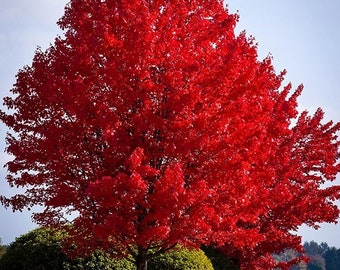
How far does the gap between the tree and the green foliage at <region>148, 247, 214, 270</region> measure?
3204 millimetres

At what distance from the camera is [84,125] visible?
11.1 metres

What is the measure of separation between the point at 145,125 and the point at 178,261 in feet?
22.1

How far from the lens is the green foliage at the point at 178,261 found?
15.3 metres

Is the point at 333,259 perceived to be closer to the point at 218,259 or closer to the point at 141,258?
the point at 218,259

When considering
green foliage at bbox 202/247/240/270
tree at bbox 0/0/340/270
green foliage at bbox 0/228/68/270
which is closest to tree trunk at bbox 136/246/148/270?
tree at bbox 0/0/340/270

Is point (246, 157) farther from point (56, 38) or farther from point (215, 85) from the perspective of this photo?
point (56, 38)

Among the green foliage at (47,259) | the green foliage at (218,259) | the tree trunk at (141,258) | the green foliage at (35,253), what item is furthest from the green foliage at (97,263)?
the green foliage at (218,259)

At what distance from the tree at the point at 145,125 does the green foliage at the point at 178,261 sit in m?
3.20

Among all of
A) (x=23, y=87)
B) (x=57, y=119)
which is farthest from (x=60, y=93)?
(x=23, y=87)

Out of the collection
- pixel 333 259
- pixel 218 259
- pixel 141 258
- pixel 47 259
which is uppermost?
pixel 333 259

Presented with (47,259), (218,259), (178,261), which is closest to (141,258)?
(178,261)

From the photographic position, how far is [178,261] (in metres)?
15.5

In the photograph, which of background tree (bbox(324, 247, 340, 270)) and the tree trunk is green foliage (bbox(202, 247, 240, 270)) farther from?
background tree (bbox(324, 247, 340, 270))

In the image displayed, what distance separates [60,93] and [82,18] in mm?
2267
